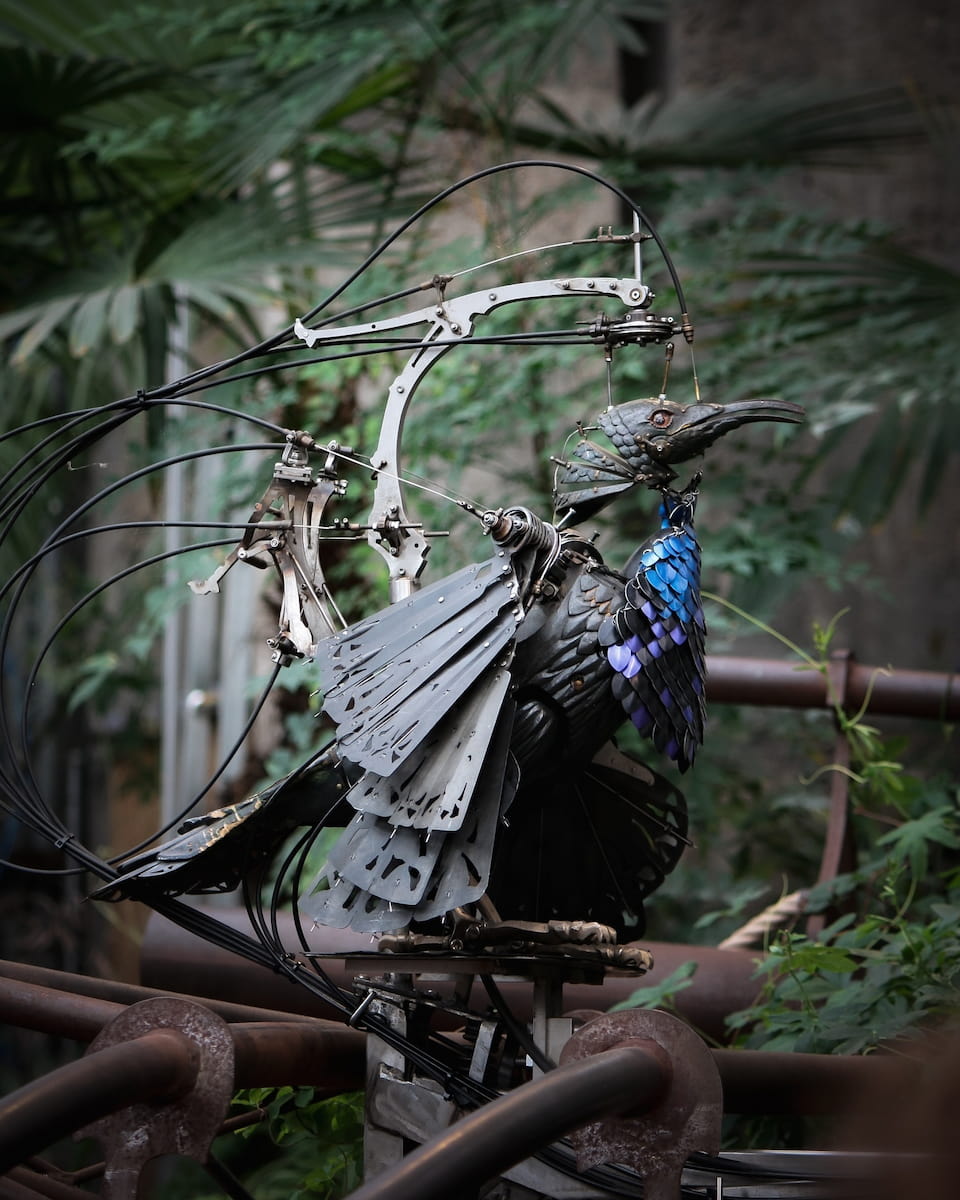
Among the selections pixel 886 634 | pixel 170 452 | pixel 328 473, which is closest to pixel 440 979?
pixel 328 473

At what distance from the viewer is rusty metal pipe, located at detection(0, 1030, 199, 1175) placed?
1.13 m

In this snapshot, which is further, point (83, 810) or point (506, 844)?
point (83, 810)

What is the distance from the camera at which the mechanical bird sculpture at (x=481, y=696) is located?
5.24ft

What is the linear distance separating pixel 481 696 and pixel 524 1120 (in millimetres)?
552

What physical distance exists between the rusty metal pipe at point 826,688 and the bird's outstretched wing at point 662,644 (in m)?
0.95

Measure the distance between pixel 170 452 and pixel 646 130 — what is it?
1593mm

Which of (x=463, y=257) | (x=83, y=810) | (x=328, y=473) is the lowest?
(x=83, y=810)

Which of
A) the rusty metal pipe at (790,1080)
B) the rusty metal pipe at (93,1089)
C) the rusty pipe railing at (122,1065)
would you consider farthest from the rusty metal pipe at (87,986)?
the rusty metal pipe at (790,1080)

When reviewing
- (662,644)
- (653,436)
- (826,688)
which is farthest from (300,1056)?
(826,688)

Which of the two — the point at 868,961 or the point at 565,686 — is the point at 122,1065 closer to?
the point at 565,686

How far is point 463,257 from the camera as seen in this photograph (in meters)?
3.64

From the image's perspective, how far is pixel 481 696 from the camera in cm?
161

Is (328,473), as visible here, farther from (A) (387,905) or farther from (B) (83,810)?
(B) (83,810)

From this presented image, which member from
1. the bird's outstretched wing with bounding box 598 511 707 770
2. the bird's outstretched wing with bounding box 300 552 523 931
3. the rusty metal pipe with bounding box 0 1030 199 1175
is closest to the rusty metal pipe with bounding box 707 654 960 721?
the bird's outstretched wing with bounding box 598 511 707 770
